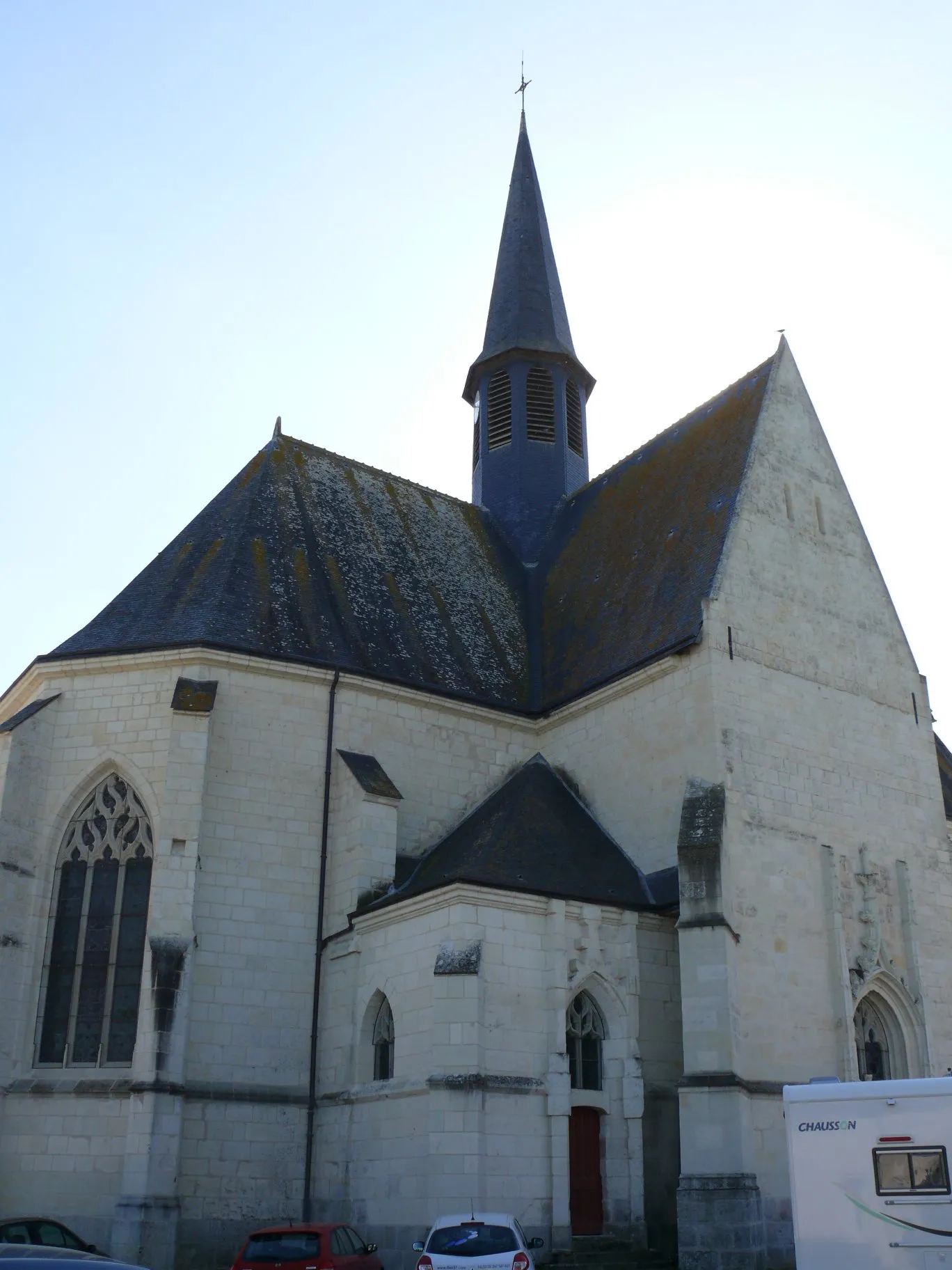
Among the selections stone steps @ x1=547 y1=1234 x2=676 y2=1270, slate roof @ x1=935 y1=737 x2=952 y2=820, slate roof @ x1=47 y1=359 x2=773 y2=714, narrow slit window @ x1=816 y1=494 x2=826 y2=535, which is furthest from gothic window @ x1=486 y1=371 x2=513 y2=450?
stone steps @ x1=547 y1=1234 x2=676 y2=1270

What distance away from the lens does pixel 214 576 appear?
2147cm

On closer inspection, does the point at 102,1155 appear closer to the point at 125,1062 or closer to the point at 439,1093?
the point at 125,1062

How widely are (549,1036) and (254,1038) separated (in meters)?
4.54

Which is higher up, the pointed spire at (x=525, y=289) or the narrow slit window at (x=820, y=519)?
the pointed spire at (x=525, y=289)

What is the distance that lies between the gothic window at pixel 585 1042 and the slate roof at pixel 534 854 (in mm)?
1472

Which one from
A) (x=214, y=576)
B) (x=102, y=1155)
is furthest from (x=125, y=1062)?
(x=214, y=576)

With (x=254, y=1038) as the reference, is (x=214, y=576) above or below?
above

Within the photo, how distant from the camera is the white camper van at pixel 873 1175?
1042cm

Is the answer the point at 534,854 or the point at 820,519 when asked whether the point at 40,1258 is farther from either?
the point at 820,519

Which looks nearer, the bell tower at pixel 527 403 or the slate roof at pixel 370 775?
the slate roof at pixel 370 775

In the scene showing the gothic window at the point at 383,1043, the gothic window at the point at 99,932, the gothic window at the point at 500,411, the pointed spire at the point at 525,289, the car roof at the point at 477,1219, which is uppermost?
the pointed spire at the point at 525,289

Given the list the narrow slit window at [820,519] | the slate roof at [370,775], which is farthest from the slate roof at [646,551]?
the slate roof at [370,775]

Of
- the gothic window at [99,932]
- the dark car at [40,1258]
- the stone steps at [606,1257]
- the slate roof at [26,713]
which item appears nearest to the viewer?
the dark car at [40,1258]

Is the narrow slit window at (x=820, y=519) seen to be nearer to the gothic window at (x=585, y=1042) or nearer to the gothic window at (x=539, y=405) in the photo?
the gothic window at (x=539, y=405)
